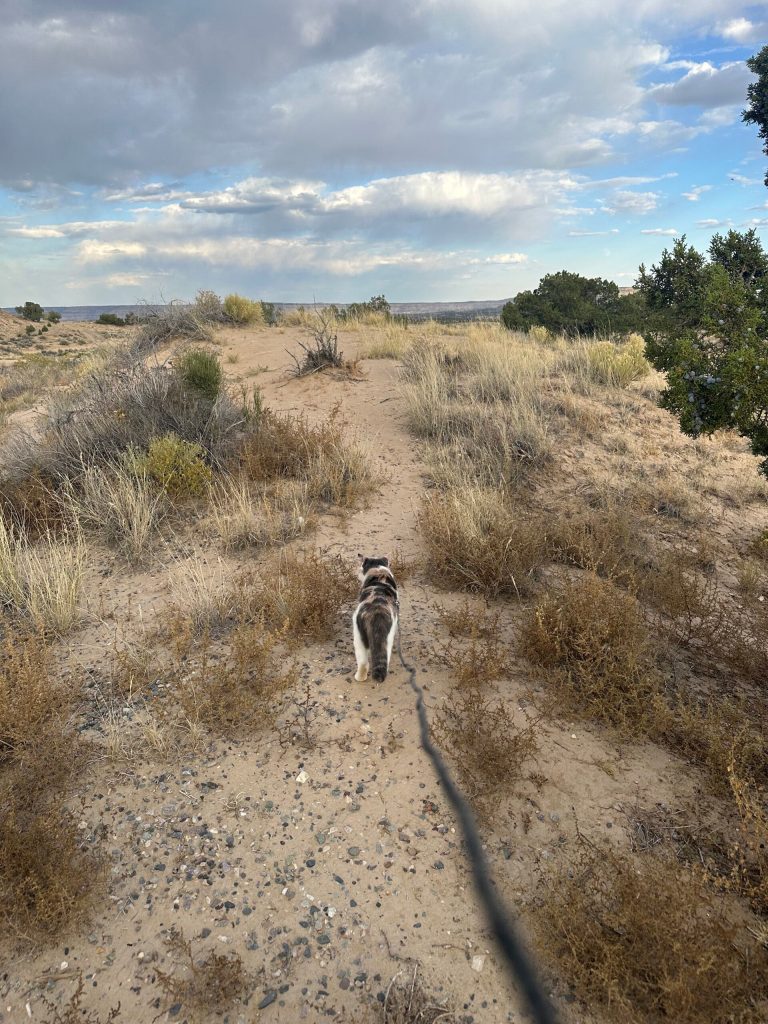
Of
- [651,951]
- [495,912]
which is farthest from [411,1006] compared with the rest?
[651,951]

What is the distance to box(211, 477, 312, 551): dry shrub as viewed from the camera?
218 inches

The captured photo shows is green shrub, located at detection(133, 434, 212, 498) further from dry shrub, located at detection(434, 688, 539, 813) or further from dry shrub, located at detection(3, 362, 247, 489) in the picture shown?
dry shrub, located at detection(434, 688, 539, 813)

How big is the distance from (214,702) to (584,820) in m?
2.12

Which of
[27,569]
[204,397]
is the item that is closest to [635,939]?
[27,569]

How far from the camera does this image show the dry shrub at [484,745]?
2920 millimetres

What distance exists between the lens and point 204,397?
25.8 feet

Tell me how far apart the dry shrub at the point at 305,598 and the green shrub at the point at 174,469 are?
2.05m

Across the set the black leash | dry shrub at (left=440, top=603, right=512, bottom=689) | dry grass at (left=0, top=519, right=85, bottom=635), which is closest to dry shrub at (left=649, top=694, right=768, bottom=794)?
dry shrub at (left=440, top=603, right=512, bottom=689)

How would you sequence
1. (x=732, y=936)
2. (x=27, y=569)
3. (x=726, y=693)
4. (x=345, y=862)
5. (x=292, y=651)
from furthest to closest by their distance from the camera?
(x=27, y=569) → (x=292, y=651) → (x=726, y=693) → (x=345, y=862) → (x=732, y=936)

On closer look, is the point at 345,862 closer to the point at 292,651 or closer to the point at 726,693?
the point at 292,651

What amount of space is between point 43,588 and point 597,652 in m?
4.21

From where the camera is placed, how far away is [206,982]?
2137 millimetres

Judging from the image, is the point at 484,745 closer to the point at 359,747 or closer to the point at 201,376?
the point at 359,747

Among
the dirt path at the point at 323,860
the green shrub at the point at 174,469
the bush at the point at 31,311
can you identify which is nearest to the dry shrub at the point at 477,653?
the dirt path at the point at 323,860
